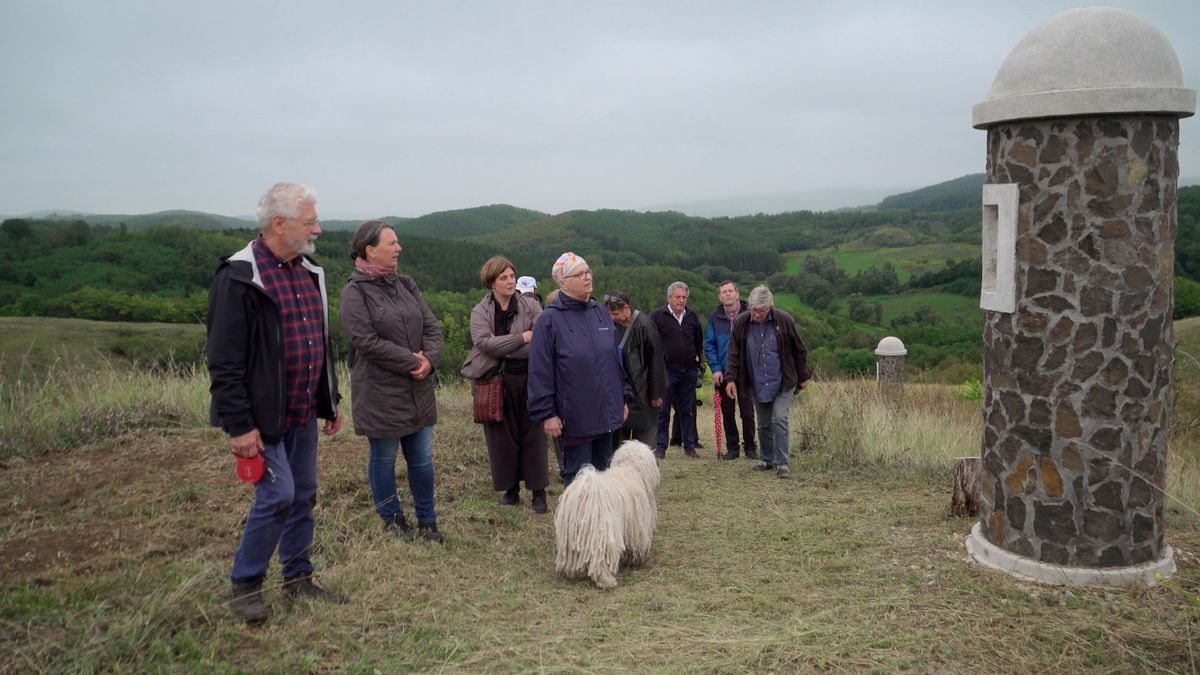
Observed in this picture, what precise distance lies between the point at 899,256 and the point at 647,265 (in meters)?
26.0

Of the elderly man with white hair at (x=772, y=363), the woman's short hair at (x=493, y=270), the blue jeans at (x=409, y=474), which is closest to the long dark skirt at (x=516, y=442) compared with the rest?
the woman's short hair at (x=493, y=270)

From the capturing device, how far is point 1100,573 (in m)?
4.36

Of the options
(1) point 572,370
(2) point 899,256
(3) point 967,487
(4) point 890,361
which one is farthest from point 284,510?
(2) point 899,256

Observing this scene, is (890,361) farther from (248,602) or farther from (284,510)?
(248,602)

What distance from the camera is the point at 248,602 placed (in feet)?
11.7

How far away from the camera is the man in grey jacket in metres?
7.18

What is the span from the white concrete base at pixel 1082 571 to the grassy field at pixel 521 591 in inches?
3.0

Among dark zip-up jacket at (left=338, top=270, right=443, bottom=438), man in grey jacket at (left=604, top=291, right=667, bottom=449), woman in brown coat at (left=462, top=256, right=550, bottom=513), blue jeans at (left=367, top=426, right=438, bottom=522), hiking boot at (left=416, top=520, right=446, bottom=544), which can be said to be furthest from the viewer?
man in grey jacket at (left=604, top=291, right=667, bottom=449)

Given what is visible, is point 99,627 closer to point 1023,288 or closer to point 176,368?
point 1023,288

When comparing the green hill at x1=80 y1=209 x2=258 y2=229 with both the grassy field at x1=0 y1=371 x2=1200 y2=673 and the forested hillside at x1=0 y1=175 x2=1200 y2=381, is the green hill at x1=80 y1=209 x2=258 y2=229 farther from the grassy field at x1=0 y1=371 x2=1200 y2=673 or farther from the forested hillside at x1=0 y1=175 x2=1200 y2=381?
the grassy field at x1=0 y1=371 x2=1200 y2=673

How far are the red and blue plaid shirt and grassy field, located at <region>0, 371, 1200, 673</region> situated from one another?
94cm

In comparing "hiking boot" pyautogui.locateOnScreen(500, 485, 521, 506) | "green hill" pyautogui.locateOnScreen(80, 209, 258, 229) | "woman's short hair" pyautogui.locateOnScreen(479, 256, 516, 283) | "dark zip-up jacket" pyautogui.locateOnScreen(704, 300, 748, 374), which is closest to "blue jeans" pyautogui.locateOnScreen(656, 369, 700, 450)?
"dark zip-up jacket" pyautogui.locateOnScreen(704, 300, 748, 374)

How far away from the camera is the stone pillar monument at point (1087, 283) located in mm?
4199

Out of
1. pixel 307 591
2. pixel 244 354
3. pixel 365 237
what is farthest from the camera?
pixel 365 237
